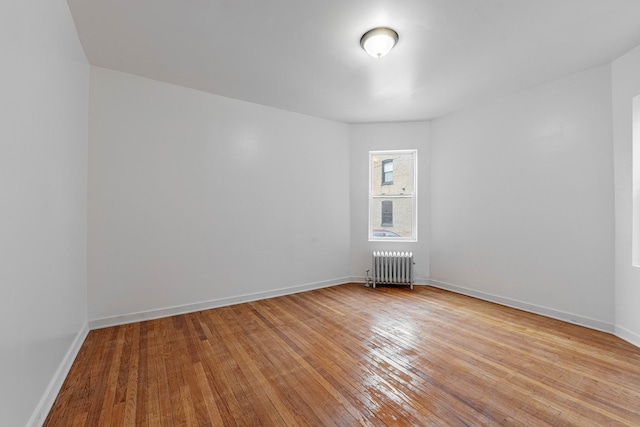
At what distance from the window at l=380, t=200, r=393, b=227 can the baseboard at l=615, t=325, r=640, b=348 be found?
2.98 metres

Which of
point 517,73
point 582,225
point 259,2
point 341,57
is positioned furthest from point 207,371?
point 517,73

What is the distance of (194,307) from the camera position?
3.48 m

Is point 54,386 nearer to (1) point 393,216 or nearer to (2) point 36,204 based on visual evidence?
(2) point 36,204

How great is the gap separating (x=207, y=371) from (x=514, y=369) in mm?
2459

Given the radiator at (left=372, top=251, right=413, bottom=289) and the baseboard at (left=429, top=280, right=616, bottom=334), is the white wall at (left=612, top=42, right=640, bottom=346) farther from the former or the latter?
the radiator at (left=372, top=251, right=413, bottom=289)

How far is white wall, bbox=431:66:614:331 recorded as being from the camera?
2.94m

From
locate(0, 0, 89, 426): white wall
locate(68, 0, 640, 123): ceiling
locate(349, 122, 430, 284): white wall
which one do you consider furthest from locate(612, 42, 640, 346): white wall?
locate(0, 0, 89, 426): white wall

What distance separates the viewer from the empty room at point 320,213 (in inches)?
66.6

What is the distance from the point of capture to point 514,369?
2150mm

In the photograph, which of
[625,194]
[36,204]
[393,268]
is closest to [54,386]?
[36,204]

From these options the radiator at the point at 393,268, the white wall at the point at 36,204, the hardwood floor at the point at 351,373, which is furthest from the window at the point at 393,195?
the white wall at the point at 36,204

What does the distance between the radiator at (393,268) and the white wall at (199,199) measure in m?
0.73

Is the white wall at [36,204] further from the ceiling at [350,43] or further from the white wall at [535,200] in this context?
the white wall at [535,200]

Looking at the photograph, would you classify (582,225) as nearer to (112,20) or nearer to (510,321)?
(510,321)
